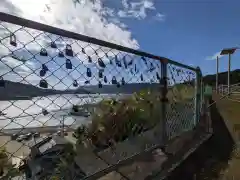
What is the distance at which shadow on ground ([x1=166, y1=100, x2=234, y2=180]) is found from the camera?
8.19ft

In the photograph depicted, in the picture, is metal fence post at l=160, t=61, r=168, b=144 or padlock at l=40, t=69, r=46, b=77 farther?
metal fence post at l=160, t=61, r=168, b=144

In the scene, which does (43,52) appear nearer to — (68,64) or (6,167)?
(68,64)

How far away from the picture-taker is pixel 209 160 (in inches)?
117

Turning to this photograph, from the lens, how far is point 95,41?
1644 mm

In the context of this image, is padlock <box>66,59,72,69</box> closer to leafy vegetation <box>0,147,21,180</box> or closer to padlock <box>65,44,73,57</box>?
padlock <box>65,44,73,57</box>

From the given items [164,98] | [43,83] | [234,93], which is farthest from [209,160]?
[234,93]

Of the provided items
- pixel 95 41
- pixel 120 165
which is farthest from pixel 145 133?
pixel 95 41

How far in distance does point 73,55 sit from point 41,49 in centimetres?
21

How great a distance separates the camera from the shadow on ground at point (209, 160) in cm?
250

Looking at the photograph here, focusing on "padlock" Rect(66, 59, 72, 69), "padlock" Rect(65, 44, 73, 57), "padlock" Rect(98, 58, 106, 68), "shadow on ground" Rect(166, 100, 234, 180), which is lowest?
"shadow on ground" Rect(166, 100, 234, 180)

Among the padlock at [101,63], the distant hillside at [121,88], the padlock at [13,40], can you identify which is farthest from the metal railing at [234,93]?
the padlock at [13,40]

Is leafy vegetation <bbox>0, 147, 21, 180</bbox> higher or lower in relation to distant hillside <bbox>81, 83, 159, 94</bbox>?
lower

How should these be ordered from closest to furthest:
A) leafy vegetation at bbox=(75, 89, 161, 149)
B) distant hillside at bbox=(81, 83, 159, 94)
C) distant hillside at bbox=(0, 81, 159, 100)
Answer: distant hillside at bbox=(0, 81, 159, 100)
distant hillside at bbox=(81, 83, 159, 94)
leafy vegetation at bbox=(75, 89, 161, 149)

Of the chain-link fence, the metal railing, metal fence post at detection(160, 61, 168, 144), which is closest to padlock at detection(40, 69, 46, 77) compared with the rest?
the chain-link fence
